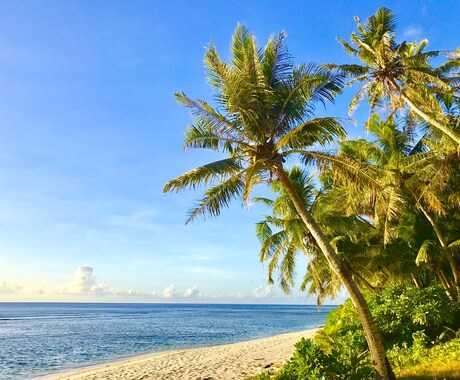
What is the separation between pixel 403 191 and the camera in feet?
56.6

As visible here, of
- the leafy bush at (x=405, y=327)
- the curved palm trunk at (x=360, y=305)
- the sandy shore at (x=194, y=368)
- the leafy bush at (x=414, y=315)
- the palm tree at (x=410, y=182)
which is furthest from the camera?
the sandy shore at (x=194, y=368)

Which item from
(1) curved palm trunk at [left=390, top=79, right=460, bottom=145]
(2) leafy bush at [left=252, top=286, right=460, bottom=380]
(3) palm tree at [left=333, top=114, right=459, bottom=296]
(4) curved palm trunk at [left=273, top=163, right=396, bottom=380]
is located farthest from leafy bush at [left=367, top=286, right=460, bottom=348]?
(1) curved palm trunk at [left=390, top=79, right=460, bottom=145]

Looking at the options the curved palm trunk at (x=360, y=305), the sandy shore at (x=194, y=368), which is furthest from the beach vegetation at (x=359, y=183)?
the sandy shore at (x=194, y=368)

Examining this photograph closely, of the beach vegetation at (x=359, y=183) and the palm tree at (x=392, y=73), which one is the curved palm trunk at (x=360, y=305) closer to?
the beach vegetation at (x=359, y=183)

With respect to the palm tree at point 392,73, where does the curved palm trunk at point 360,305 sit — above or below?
below

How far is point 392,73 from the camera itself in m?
15.0

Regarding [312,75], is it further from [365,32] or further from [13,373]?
[13,373]

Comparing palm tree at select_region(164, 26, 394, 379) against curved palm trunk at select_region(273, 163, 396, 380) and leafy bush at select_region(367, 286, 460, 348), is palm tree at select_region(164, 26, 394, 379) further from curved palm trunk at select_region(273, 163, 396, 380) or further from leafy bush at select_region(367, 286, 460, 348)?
leafy bush at select_region(367, 286, 460, 348)

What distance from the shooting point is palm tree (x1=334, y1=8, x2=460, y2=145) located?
14.6 m

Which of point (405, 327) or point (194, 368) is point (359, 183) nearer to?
point (405, 327)

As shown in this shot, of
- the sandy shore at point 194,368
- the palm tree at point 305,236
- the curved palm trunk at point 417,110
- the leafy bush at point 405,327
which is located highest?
the curved palm trunk at point 417,110

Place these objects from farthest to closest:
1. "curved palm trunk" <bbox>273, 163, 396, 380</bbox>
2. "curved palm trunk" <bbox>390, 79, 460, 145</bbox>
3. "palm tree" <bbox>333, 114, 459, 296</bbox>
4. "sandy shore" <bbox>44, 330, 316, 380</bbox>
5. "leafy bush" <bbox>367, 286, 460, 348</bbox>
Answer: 1. "sandy shore" <bbox>44, 330, 316, 380</bbox>
2. "palm tree" <bbox>333, 114, 459, 296</bbox>
3. "curved palm trunk" <bbox>390, 79, 460, 145</bbox>
4. "leafy bush" <bbox>367, 286, 460, 348</bbox>
5. "curved palm trunk" <bbox>273, 163, 396, 380</bbox>

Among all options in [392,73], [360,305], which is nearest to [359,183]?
[360,305]

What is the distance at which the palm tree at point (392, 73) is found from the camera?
1458cm
